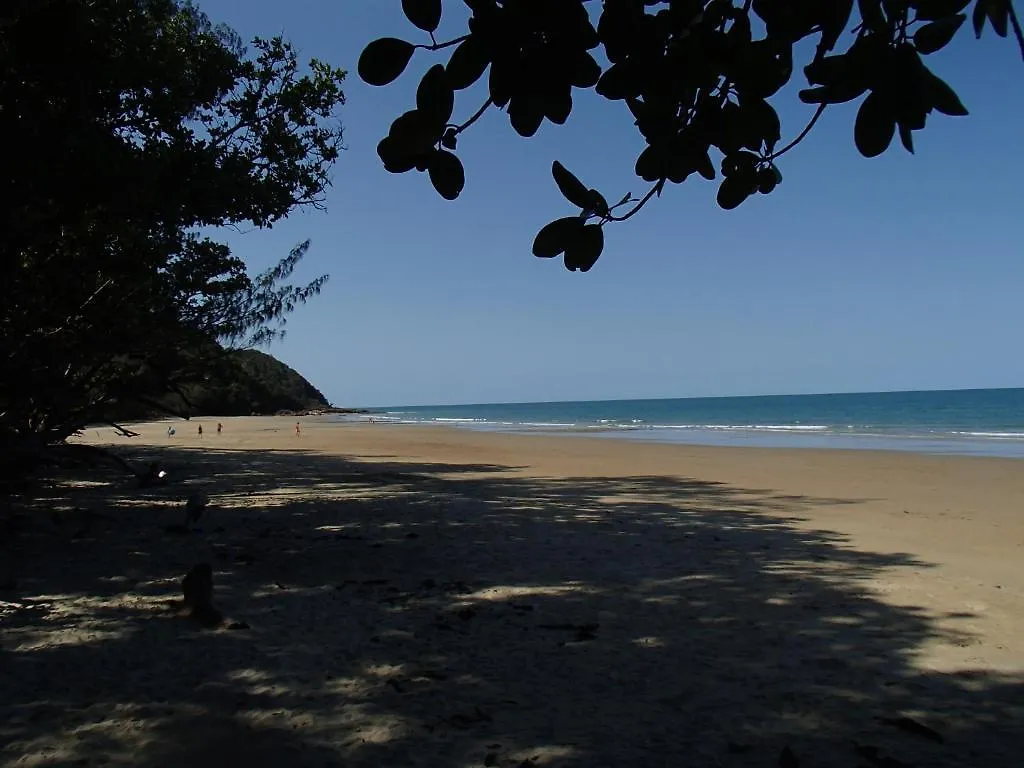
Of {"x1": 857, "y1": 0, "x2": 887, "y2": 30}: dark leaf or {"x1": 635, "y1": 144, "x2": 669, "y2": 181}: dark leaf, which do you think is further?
{"x1": 635, "y1": 144, "x2": 669, "y2": 181}: dark leaf

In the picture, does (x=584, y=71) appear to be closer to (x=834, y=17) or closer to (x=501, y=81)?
(x=501, y=81)

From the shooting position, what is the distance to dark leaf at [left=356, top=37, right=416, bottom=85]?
4.92 feet

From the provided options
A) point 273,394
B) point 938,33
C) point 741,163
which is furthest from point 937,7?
point 273,394

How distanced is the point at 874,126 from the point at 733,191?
0.55 meters

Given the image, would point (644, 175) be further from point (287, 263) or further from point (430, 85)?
point (287, 263)

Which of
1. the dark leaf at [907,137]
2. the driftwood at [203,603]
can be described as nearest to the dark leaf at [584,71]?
the dark leaf at [907,137]

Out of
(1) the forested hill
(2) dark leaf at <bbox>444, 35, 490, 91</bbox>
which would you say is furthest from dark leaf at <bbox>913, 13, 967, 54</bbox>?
(1) the forested hill

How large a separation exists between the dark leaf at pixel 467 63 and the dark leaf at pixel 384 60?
0.09 m

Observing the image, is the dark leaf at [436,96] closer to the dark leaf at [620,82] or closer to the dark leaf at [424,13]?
the dark leaf at [424,13]

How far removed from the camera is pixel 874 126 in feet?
4.80

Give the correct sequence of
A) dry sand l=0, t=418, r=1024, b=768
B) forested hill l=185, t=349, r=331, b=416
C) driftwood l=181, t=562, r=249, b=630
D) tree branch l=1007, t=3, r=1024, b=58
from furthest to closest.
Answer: forested hill l=185, t=349, r=331, b=416 → driftwood l=181, t=562, r=249, b=630 → dry sand l=0, t=418, r=1024, b=768 → tree branch l=1007, t=3, r=1024, b=58

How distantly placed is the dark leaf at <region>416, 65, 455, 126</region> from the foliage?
292cm

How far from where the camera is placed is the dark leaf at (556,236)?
167 cm

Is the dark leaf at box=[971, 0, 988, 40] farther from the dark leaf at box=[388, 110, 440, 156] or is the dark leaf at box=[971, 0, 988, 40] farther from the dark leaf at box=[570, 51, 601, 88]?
the dark leaf at box=[388, 110, 440, 156]
